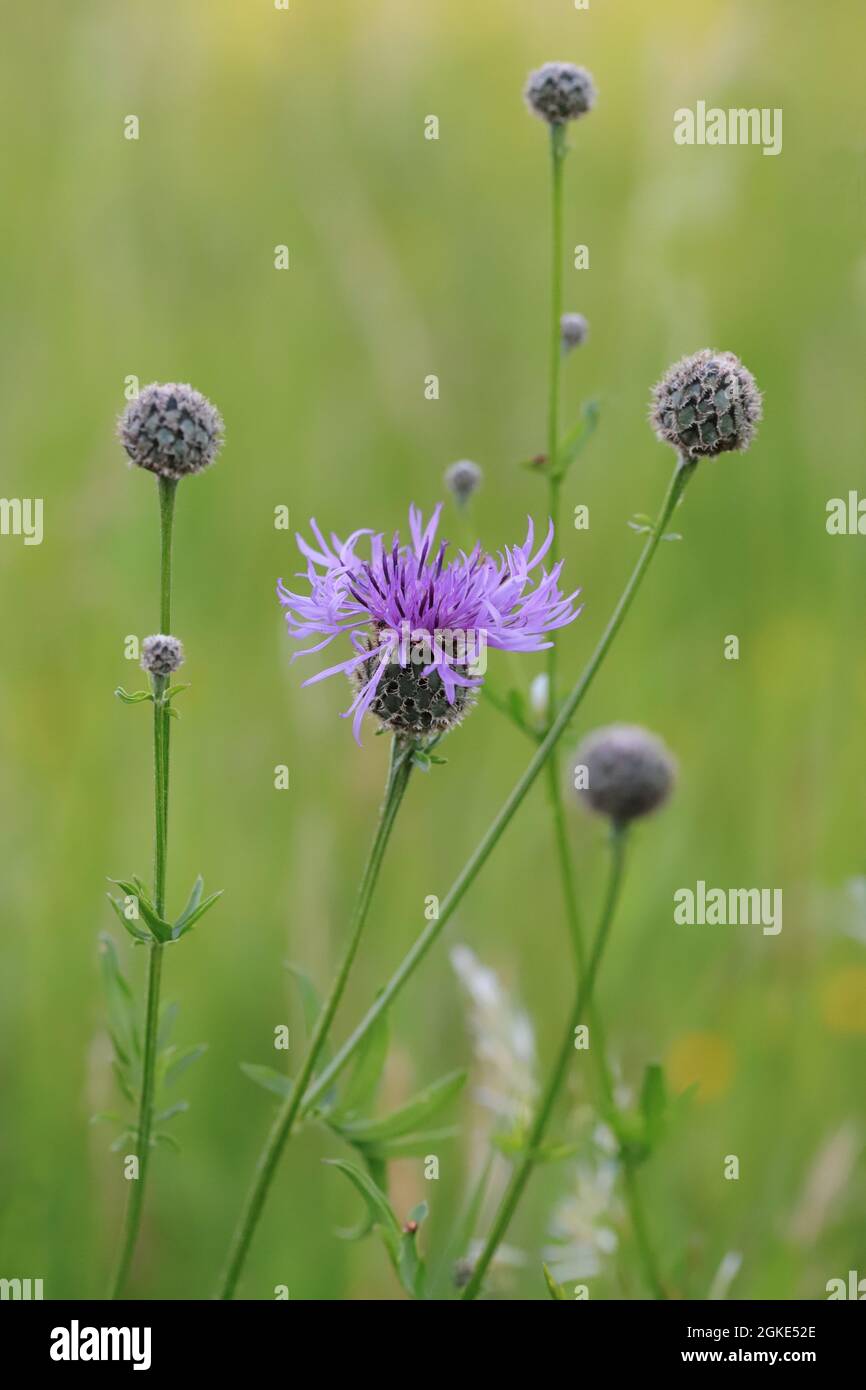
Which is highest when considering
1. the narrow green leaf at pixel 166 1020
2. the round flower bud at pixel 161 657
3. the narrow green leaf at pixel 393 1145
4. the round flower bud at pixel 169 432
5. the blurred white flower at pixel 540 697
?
the round flower bud at pixel 169 432

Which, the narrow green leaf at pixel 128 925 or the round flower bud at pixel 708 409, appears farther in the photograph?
the round flower bud at pixel 708 409

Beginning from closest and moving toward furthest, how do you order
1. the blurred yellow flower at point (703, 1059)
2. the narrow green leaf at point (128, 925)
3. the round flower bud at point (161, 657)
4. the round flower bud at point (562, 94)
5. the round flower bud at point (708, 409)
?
the narrow green leaf at point (128, 925) → the round flower bud at point (161, 657) → the round flower bud at point (708, 409) → the round flower bud at point (562, 94) → the blurred yellow flower at point (703, 1059)

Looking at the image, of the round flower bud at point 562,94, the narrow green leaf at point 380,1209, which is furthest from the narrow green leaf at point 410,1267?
the round flower bud at point 562,94

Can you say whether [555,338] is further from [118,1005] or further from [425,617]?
[118,1005]

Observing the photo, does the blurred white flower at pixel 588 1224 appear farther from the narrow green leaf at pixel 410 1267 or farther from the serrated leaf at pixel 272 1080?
the serrated leaf at pixel 272 1080

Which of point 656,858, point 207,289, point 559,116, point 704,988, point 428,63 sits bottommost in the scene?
point 704,988

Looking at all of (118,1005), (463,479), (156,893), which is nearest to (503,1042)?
(118,1005)
